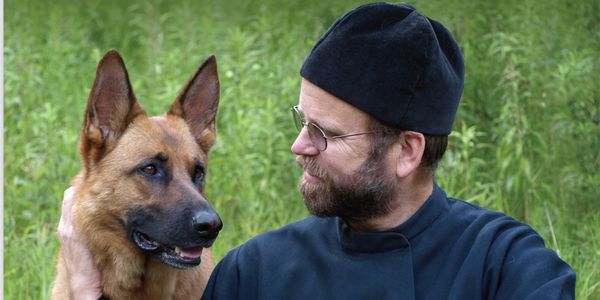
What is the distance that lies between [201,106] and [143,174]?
43cm

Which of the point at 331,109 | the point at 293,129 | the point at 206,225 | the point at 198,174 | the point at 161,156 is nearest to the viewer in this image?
the point at 331,109

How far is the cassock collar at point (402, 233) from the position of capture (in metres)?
3.13

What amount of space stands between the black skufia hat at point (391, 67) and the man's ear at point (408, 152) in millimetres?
45

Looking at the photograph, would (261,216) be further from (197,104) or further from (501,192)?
(197,104)

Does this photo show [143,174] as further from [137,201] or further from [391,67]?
[391,67]

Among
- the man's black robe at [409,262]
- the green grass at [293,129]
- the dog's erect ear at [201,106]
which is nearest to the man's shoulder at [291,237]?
the man's black robe at [409,262]

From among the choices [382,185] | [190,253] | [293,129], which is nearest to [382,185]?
[382,185]

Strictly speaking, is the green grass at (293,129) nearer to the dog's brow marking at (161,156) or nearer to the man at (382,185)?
the dog's brow marking at (161,156)

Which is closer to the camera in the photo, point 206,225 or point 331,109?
point 331,109

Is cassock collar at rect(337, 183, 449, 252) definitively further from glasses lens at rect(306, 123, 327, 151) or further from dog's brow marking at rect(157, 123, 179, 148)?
dog's brow marking at rect(157, 123, 179, 148)

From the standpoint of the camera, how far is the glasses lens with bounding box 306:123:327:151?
317 cm

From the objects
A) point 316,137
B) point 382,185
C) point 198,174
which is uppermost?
point 316,137

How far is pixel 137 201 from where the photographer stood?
366 cm

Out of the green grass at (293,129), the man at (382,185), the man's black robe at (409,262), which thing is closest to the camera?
the man's black robe at (409,262)
